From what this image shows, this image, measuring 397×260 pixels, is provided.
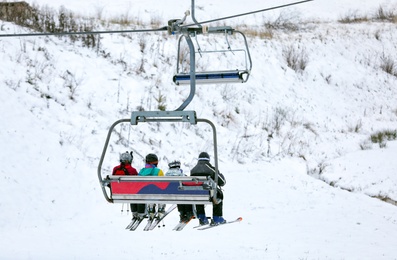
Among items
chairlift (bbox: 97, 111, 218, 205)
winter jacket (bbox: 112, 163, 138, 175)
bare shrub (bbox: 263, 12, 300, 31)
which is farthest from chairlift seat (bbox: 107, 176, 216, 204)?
bare shrub (bbox: 263, 12, 300, 31)

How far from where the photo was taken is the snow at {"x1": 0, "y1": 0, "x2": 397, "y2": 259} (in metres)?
13.4

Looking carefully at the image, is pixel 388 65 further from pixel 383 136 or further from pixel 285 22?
pixel 383 136

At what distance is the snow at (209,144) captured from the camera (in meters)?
13.4

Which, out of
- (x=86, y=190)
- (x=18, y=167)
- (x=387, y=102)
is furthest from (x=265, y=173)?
(x=387, y=102)

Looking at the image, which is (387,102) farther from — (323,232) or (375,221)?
(323,232)

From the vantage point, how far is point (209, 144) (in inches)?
747

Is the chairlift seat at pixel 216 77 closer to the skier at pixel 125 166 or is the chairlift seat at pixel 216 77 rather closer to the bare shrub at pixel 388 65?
the skier at pixel 125 166

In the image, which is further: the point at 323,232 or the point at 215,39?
the point at 215,39

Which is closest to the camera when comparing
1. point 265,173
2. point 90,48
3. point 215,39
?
point 265,173

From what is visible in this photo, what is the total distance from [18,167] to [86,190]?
5.47 feet

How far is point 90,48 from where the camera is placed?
65.5 ft

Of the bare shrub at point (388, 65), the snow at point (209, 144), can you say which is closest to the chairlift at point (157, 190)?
the snow at point (209, 144)

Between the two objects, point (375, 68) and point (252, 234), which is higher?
point (375, 68)

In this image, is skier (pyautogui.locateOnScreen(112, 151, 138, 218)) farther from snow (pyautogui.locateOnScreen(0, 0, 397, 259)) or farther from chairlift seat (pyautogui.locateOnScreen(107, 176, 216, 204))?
snow (pyautogui.locateOnScreen(0, 0, 397, 259))
